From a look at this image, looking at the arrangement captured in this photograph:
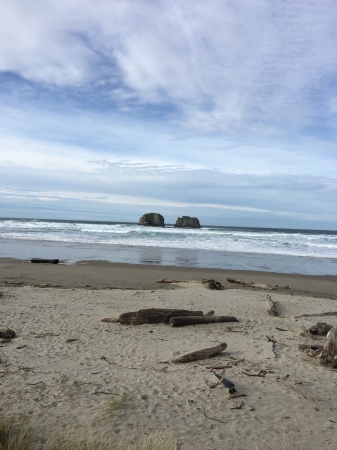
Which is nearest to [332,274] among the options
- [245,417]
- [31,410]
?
[245,417]

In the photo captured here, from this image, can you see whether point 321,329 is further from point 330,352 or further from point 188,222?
point 188,222

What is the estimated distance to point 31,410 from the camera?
12.7ft

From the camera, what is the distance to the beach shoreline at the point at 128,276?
12.3 m

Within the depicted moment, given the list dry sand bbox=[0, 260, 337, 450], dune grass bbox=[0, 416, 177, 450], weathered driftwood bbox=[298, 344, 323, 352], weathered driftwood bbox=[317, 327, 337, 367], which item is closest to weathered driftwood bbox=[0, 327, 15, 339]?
dry sand bbox=[0, 260, 337, 450]

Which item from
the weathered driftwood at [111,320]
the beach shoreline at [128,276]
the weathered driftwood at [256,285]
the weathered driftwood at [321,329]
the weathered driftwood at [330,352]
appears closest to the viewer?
the weathered driftwood at [330,352]

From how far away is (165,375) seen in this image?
5004 mm

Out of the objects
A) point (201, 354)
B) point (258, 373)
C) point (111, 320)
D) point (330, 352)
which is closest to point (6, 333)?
point (111, 320)

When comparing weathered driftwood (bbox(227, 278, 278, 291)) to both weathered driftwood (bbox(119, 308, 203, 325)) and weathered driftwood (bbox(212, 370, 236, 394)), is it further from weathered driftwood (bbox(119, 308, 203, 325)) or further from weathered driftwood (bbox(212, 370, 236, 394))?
weathered driftwood (bbox(212, 370, 236, 394))

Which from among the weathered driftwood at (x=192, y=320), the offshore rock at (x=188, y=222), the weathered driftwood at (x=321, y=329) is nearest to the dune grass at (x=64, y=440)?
the weathered driftwood at (x=192, y=320)

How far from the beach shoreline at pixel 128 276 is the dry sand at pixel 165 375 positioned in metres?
2.61

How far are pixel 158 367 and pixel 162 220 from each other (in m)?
67.1

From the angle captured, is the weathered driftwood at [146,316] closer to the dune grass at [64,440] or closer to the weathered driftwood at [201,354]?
the weathered driftwood at [201,354]

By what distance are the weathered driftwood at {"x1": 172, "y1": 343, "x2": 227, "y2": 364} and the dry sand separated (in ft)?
0.35

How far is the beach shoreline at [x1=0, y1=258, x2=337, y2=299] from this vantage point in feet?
40.2
